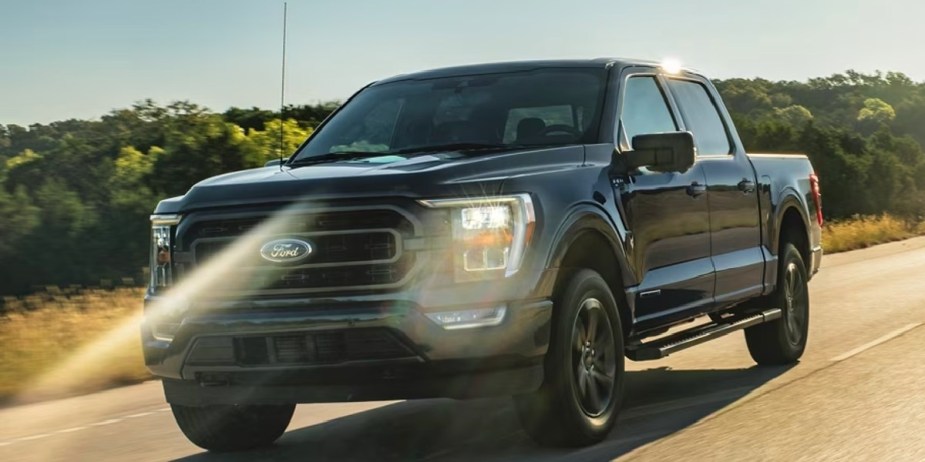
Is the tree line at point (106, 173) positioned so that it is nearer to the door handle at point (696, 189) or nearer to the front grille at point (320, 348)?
the door handle at point (696, 189)

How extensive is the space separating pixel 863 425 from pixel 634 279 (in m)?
1.33

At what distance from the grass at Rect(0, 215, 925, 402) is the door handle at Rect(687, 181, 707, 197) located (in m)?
4.37

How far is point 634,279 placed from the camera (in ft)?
23.4

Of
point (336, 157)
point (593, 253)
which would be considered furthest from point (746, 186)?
point (336, 157)

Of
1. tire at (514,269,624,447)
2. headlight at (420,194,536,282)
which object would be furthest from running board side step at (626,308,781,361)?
headlight at (420,194,536,282)

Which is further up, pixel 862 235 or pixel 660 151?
pixel 660 151

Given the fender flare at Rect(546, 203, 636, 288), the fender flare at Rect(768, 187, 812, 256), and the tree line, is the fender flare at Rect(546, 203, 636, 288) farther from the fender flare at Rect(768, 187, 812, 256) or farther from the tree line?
the tree line

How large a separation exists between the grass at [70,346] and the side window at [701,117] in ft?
14.2

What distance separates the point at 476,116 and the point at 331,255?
1.80 metres

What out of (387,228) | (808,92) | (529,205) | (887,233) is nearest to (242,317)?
(387,228)

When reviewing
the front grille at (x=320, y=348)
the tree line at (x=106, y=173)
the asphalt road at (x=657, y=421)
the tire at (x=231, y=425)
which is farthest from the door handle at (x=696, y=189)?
the tree line at (x=106, y=173)

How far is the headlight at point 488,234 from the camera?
581cm

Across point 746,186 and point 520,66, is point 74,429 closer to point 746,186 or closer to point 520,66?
point 520,66

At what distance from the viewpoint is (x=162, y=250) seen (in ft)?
21.0
